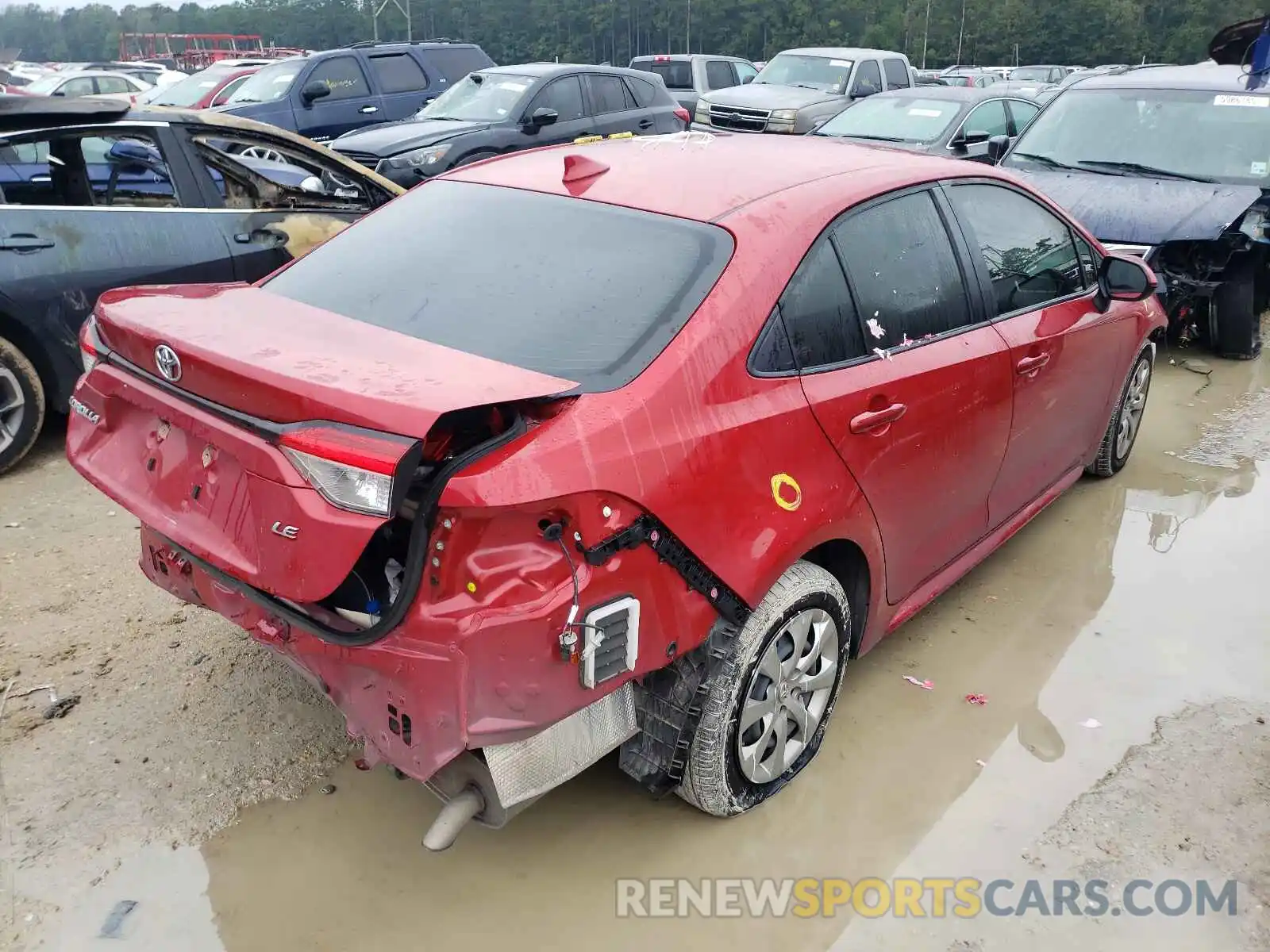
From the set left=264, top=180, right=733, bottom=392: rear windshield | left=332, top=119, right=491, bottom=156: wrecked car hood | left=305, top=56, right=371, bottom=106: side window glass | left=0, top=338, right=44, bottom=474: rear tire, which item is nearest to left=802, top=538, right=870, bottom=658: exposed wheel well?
left=264, top=180, right=733, bottom=392: rear windshield

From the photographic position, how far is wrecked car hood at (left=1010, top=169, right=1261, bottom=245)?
22.1ft

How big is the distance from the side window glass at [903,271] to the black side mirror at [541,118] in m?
7.83

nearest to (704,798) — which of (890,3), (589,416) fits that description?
(589,416)

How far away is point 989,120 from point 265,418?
11.5 metres

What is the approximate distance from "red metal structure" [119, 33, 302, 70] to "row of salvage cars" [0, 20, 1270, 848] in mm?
34297

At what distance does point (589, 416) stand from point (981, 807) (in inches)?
68.3

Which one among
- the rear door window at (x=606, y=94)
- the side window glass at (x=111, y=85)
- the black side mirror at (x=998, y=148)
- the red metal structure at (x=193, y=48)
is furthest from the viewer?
the red metal structure at (x=193, y=48)

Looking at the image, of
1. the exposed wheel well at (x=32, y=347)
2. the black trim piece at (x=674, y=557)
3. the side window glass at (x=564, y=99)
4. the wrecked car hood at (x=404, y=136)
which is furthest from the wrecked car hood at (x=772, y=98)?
the black trim piece at (x=674, y=557)

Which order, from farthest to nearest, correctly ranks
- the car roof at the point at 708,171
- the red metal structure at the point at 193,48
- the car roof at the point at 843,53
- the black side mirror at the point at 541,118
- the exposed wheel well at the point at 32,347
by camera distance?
1. the red metal structure at the point at 193,48
2. the car roof at the point at 843,53
3. the black side mirror at the point at 541,118
4. the exposed wheel well at the point at 32,347
5. the car roof at the point at 708,171

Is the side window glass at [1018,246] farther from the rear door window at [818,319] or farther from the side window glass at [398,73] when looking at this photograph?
the side window glass at [398,73]

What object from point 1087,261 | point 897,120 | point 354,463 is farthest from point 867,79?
point 354,463

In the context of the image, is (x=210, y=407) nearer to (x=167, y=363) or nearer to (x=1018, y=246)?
(x=167, y=363)

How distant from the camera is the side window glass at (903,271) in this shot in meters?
3.03

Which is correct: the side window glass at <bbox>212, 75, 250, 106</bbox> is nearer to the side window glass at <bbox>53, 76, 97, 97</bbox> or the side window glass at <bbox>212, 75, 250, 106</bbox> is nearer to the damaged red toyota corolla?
the side window glass at <bbox>53, 76, 97, 97</bbox>
